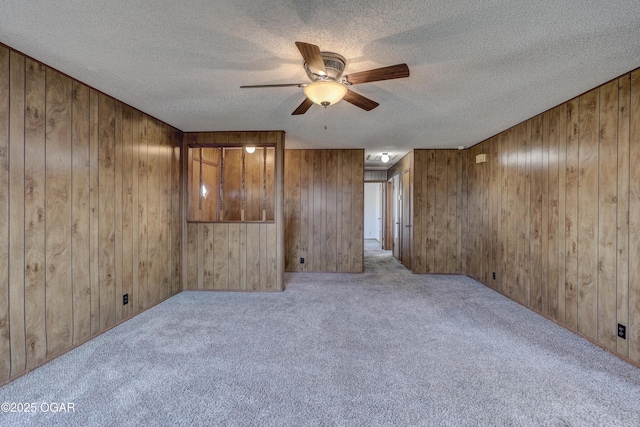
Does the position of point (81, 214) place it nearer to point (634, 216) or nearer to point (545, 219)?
point (634, 216)

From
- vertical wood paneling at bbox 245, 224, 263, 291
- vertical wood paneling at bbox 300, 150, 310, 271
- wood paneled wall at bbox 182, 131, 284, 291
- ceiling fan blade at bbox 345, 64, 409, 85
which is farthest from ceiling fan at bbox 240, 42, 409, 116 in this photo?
vertical wood paneling at bbox 300, 150, 310, 271

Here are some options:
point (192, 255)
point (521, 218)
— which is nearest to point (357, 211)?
point (521, 218)

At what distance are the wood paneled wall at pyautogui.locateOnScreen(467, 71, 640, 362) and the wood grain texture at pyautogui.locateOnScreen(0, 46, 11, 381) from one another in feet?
15.5

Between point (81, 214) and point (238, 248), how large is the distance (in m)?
1.92

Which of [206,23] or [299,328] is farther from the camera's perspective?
[299,328]

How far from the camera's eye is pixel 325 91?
1.91m

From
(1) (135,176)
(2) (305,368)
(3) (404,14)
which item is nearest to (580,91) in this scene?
(3) (404,14)

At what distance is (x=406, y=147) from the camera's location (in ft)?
16.6

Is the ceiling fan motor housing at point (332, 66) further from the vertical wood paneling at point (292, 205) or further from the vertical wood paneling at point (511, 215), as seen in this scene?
the vertical wood paneling at point (292, 205)

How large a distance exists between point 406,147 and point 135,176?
4.30m

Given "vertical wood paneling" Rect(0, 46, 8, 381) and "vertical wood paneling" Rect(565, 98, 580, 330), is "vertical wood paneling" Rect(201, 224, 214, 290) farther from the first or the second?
"vertical wood paneling" Rect(565, 98, 580, 330)

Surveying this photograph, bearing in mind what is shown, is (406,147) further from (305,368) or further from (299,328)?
(305,368)

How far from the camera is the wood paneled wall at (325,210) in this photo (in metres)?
→ 5.24

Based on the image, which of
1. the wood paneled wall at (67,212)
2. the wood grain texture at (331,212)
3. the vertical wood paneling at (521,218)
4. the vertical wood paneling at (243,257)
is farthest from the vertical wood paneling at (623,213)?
the wood paneled wall at (67,212)
